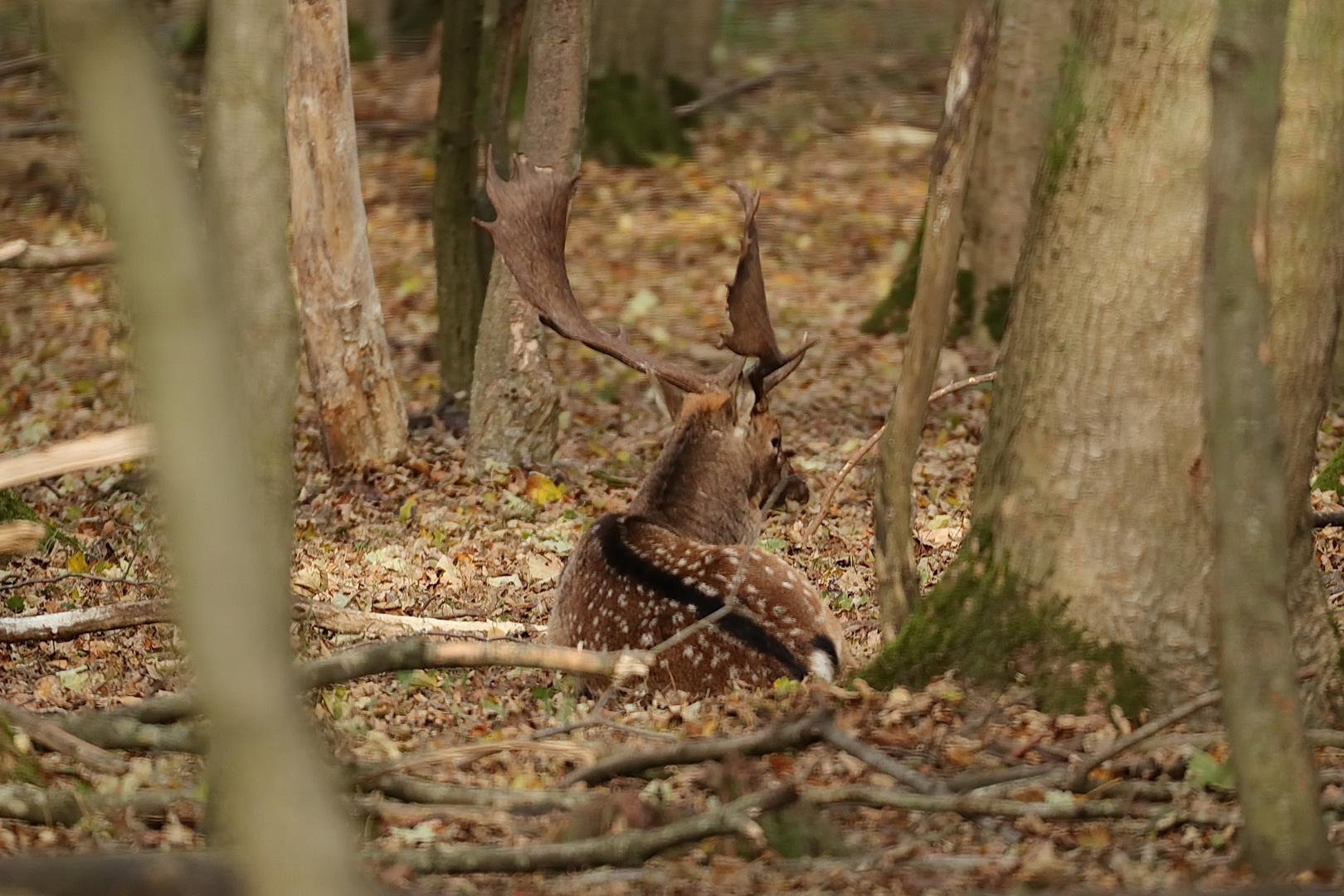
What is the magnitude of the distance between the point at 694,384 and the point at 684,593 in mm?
1955

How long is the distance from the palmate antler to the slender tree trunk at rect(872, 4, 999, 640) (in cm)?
193

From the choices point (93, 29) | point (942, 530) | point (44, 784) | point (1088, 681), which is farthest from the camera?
point (942, 530)

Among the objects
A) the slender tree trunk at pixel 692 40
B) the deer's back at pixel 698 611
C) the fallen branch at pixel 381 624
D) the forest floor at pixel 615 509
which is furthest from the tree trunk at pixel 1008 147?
the slender tree trunk at pixel 692 40

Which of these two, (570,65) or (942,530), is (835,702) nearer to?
(942,530)

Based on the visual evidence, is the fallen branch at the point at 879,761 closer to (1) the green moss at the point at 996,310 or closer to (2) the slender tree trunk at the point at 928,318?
(2) the slender tree trunk at the point at 928,318

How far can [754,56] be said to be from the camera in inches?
843

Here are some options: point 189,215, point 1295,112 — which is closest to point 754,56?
point 1295,112

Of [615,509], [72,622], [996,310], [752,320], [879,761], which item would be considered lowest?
[615,509]

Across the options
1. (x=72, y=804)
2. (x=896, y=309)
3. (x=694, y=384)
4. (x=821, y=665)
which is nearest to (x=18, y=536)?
(x=72, y=804)

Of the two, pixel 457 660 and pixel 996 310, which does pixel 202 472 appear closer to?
pixel 457 660

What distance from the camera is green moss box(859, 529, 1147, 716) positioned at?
492 cm

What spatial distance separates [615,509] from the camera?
9.32m

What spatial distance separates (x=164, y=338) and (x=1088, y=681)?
11.1 ft

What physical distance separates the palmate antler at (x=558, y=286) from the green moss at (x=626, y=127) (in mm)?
9236
